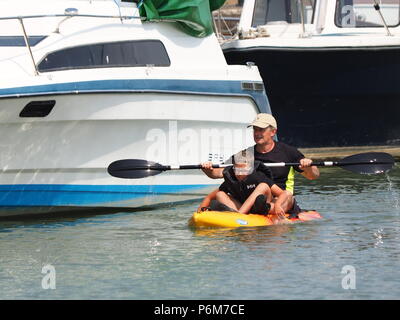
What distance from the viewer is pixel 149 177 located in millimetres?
14453

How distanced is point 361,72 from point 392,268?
911cm

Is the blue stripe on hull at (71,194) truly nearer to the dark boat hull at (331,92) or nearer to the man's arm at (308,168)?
the man's arm at (308,168)

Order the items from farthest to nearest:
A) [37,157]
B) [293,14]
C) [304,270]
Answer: [293,14] < [37,157] < [304,270]

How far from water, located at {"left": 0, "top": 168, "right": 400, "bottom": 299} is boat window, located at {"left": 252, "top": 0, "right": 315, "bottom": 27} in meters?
6.58

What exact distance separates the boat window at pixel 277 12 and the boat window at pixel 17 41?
7192mm

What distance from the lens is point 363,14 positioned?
19781mm

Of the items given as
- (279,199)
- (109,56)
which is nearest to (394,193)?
(279,199)

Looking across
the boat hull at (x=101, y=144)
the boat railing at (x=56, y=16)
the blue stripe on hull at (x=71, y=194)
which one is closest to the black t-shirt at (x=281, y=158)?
the boat hull at (x=101, y=144)

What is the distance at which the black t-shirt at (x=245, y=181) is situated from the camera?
12.6 meters

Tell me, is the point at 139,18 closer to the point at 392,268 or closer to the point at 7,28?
the point at 7,28

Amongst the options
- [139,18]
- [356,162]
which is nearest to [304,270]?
[356,162]

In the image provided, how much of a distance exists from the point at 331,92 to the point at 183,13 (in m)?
5.43

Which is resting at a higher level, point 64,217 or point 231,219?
point 231,219

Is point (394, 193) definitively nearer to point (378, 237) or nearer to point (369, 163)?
point (369, 163)
